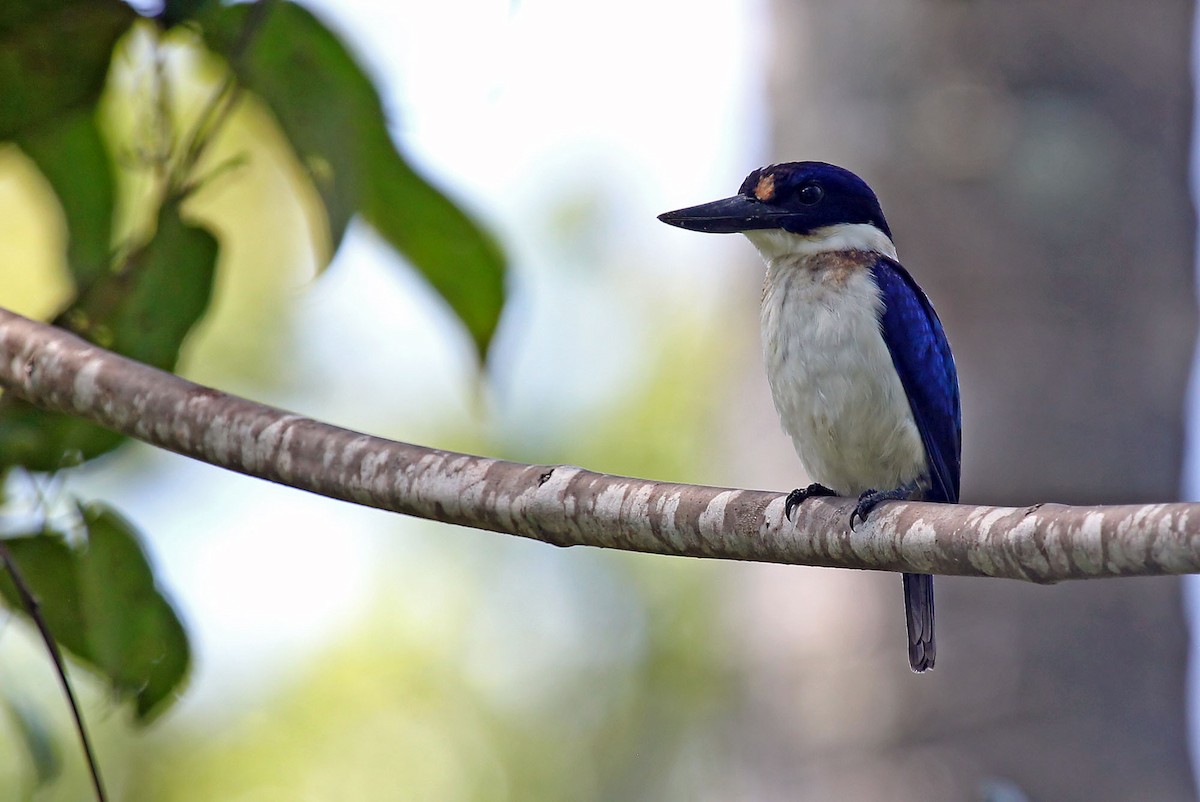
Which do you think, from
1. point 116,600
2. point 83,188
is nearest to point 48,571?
point 116,600

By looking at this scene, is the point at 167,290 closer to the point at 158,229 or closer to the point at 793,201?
the point at 158,229

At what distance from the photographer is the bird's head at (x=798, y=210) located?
3.04 metres

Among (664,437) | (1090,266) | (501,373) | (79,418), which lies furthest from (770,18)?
(664,437)

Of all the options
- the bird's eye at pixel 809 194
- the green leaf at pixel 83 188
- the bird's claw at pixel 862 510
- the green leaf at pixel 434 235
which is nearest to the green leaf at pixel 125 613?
the green leaf at pixel 83 188

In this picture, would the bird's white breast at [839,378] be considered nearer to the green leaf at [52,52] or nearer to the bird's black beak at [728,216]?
the bird's black beak at [728,216]

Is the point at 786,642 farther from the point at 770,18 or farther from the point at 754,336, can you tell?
the point at 770,18

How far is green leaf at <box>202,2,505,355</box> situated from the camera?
2.24 metres

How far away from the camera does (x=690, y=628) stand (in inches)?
455

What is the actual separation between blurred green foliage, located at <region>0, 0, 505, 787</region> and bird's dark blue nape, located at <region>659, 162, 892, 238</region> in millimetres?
751

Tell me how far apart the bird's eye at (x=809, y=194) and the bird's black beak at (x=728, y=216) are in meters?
0.07

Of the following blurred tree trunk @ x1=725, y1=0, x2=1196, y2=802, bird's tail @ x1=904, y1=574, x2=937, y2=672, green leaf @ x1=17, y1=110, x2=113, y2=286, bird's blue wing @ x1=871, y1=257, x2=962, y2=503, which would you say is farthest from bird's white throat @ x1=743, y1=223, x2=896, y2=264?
blurred tree trunk @ x1=725, y1=0, x2=1196, y2=802

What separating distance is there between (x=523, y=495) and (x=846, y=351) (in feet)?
3.61

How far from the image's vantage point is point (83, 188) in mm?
2568

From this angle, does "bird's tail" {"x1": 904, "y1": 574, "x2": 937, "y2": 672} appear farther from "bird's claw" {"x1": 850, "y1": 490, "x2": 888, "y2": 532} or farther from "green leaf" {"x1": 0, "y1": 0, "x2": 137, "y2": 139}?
"green leaf" {"x1": 0, "y1": 0, "x2": 137, "y2": 139}
